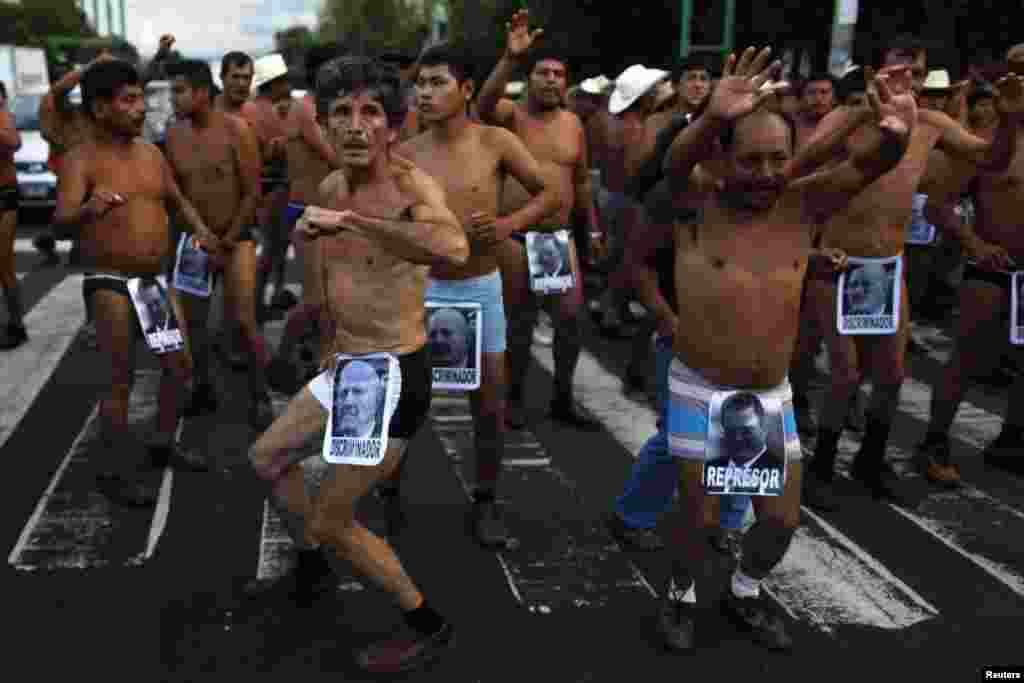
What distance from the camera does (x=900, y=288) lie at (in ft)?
20.7

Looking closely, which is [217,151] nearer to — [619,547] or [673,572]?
[619,547]

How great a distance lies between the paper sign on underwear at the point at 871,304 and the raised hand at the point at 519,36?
6.36 ft

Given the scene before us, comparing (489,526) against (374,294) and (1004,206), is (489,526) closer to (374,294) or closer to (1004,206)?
(374,294)

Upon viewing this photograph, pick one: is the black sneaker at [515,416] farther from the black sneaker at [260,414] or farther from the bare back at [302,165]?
the bare back at [302,165]

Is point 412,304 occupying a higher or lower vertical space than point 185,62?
lower

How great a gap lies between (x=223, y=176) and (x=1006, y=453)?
4.76 m

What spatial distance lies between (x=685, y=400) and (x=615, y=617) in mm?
920

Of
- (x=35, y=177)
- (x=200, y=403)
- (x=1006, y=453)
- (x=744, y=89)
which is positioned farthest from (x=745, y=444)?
(x=35, y=177)

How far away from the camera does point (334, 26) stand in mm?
90438

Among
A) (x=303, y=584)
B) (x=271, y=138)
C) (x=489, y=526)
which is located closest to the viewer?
(x=303, y=584)

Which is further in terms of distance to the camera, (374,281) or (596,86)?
(596,86)

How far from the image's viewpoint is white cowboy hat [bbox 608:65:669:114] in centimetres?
1105

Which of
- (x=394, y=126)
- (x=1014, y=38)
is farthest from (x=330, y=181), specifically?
(x=1014, y=38)

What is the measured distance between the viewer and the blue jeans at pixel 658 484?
5.26m
